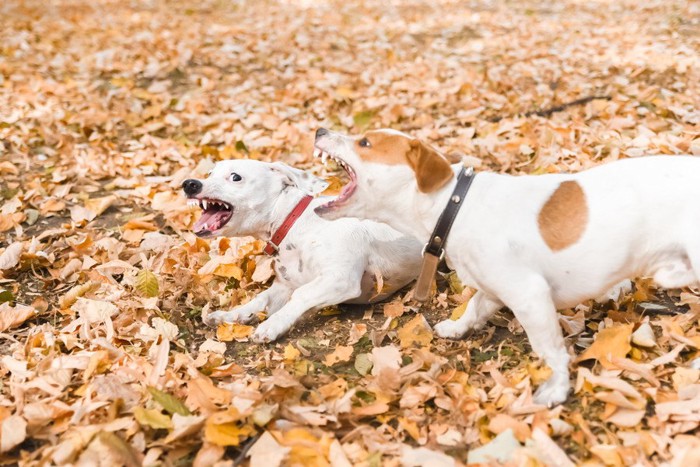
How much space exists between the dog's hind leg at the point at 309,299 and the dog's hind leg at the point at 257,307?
0.96 ft

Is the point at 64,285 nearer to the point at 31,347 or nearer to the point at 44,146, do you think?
the point at 31,347

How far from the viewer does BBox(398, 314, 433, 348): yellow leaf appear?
3.50 metres

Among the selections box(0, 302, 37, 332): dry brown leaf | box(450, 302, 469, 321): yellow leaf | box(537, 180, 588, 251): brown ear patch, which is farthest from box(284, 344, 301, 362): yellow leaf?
box(0, 302, 37, 332): dry brown leaf

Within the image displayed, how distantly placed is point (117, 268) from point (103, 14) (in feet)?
34.7

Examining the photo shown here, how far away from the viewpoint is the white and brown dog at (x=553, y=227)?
9.43 feet

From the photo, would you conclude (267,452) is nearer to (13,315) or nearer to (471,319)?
(471,319)

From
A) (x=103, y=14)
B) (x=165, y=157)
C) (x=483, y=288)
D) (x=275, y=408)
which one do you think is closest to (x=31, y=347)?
(x=275, y=408)

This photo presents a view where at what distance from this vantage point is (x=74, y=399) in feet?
A: 10.1

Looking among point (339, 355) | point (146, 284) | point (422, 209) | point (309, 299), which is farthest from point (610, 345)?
point (146, 284)

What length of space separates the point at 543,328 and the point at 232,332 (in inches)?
68.3

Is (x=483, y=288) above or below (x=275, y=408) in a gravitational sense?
above

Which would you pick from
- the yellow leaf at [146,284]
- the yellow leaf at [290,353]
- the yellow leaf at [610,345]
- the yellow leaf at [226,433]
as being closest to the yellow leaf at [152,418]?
the yellow leaf at [226,433]

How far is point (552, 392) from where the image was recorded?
113 inches

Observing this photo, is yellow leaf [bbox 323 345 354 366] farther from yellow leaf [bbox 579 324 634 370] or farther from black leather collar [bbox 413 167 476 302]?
yellow leaf [bbox 579 324 634 370]
